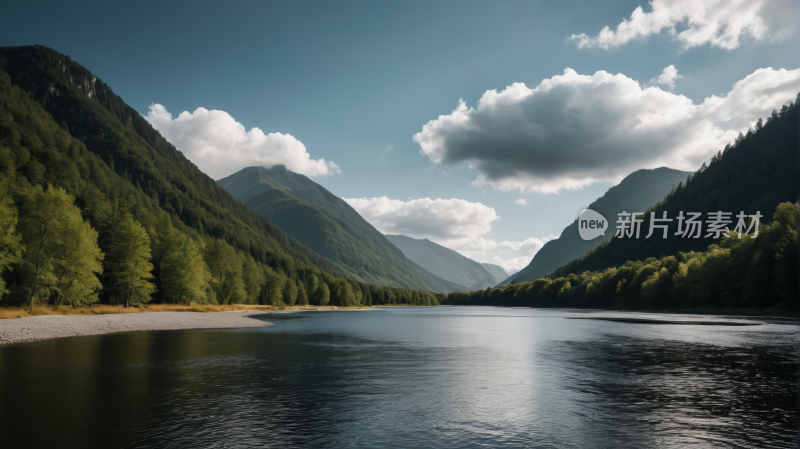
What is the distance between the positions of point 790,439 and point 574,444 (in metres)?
8.25

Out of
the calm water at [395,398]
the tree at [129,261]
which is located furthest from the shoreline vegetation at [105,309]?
the calm water at [395,398]

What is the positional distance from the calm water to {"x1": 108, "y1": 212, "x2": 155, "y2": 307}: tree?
53989 mm

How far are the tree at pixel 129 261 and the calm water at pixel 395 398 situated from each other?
2126 inches

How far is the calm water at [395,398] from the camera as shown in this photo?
54.0 feet

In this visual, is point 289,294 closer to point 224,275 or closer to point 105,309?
point 224,275

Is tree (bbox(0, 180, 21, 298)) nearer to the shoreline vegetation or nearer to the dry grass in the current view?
the dry grass

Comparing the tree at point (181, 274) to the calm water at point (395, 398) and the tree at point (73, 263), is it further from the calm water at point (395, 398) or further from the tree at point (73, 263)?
the calm water at point (395, 398)

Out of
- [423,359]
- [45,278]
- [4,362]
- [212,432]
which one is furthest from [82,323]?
[212,432]

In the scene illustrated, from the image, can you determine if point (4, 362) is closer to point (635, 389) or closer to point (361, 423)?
point (361, 423)

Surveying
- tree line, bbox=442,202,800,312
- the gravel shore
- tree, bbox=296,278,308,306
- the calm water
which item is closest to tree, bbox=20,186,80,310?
the gravel shore

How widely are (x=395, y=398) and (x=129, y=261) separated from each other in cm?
8719

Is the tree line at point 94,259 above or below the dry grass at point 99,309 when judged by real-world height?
above

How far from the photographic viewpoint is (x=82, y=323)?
59781 mm

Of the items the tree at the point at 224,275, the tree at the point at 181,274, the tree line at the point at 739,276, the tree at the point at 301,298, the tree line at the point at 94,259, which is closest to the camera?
the tree line at the point at 94,259
